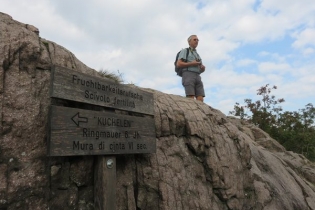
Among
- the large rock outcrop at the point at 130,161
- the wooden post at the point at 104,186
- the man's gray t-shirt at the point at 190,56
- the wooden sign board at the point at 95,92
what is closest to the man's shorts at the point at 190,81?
the man's gray t-shirt at the point at 190,56

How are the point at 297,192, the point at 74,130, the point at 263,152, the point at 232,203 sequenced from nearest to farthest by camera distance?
1. the point at 74,130
2. the point at 232,203
3. the point at 297,192
4. the point at 263,152

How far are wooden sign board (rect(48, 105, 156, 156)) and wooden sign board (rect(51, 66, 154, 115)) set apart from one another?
0.20 meters

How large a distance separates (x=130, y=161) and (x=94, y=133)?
46.9 inches

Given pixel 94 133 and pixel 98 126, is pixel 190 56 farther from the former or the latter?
pixel 94 133

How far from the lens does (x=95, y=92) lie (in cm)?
442

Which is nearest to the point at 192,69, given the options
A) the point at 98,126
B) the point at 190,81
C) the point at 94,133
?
the point at 190,81

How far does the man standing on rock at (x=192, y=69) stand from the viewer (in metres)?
8.59

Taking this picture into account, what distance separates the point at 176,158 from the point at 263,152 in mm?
5644

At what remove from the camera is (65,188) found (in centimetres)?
405

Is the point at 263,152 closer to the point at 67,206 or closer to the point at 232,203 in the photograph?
the point at 232,203

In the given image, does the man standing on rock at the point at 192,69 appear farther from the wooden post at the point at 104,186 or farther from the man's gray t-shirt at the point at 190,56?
the wooden post at the point at 104,186

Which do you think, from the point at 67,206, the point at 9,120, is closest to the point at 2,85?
the point at 9,120

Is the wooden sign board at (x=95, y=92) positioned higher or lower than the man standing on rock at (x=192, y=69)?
lower

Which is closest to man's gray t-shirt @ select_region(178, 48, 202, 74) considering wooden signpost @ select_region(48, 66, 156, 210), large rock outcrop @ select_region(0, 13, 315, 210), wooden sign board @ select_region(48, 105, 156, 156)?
large rock outcrop @ select_region(0, 13, 315, 210)
